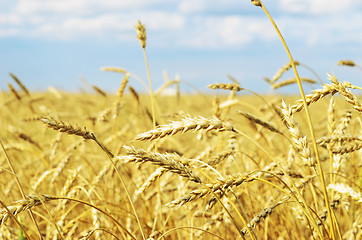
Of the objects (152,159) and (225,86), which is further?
(225,86)

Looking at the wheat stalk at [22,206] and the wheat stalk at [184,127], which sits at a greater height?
the wheat stalk at [184,127]

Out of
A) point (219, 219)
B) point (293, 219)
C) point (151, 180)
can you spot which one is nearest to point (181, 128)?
point (151, 180)

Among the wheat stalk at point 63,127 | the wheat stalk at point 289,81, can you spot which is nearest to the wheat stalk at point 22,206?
the wheat stalk at point 63,127

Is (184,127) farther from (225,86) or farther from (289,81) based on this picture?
(289,81)

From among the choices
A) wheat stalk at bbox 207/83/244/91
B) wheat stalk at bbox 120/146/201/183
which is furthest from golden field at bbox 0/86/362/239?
wheat stalk at bbox 207/83/244/91

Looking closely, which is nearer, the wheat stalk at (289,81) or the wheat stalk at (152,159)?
the wheat stalk at (152,159)

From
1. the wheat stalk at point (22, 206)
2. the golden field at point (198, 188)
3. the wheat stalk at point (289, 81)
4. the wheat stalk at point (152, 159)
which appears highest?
the wheat stalk at point (152, 159)

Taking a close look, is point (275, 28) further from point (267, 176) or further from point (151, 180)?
point (267, 176)

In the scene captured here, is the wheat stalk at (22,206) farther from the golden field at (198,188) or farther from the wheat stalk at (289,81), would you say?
the wheat stalk at (289,81)

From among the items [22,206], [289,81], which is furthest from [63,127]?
[289,81]

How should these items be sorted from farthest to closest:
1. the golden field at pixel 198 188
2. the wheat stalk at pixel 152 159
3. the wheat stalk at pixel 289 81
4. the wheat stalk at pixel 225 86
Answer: the wheat stalk at pixel 289 81
the wheat stalk at pixel 225 86
the golden field at pixel 198 188
the wheat stalk at pixel 152 159

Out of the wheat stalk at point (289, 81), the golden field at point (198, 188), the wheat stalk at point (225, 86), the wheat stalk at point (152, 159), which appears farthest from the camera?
the wheat stalk at point (289, 81)

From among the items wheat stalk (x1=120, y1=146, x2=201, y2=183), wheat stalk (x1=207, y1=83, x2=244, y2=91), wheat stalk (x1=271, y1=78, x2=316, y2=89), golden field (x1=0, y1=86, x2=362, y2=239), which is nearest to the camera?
wheat stalk (x1=120, y1=146, x2=201, y2=183)

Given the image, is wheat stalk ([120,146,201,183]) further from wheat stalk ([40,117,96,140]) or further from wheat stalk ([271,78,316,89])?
wheat stalk ([271,78,316,89])
